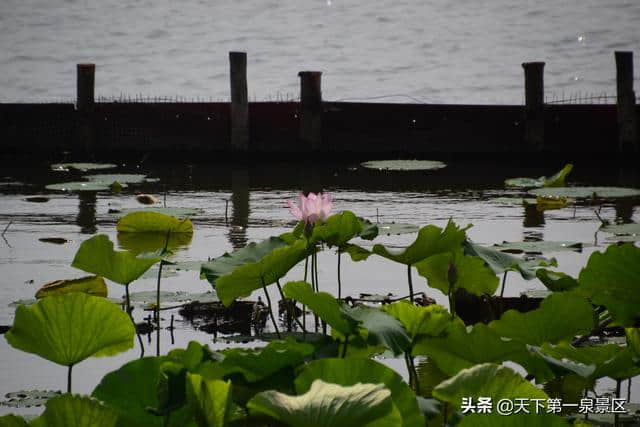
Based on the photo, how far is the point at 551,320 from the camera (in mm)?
3199

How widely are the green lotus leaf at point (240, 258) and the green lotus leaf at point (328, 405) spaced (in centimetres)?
148

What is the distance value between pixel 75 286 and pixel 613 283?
270 centimetres

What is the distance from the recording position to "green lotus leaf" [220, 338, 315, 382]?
8.42 ft

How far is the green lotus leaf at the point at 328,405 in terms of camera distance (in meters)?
1.98

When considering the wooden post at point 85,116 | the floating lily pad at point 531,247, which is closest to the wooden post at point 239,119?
the wooden post at point 85,116

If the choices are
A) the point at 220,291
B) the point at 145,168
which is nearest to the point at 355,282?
the point at 220,291

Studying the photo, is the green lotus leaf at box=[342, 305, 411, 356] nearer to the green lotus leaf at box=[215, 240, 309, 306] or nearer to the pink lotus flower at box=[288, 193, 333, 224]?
the green lotus leaf at box=[215, 240, 309, 306]

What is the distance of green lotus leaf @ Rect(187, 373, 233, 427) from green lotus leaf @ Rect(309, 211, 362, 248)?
127 centimetres

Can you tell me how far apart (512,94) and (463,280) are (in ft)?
142

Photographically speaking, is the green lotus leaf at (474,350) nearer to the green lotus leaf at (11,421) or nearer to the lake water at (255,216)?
the green lotus leaf at (11,421)

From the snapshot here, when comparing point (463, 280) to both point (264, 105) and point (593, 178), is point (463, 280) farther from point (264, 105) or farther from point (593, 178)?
point (264, 105)

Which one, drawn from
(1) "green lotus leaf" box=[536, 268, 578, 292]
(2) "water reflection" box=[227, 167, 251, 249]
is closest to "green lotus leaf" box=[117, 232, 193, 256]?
(2) "water reflection" box=[227, 167, 251, 249]

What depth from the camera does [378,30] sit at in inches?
2331

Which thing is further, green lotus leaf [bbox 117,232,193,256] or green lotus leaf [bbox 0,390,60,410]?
green lotus leaf [bbox 117,232,193,256]
